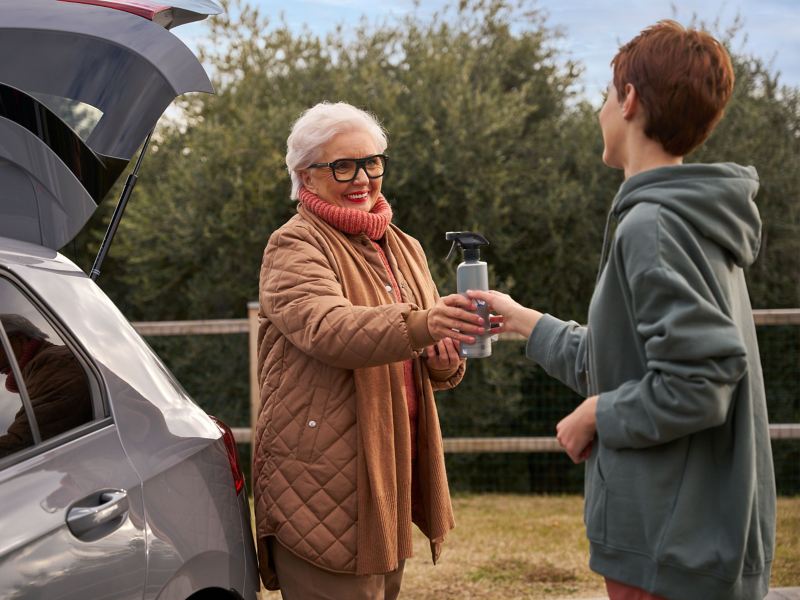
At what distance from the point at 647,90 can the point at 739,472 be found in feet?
2.59

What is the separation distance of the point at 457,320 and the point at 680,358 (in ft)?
2.75

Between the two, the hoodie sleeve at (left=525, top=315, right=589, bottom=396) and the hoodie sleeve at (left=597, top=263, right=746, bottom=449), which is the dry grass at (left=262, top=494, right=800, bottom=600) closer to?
the hoodie sleeve at (left=525, top=315, right=589, bottom=396)

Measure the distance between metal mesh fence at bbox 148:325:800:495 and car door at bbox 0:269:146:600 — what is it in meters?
7.02

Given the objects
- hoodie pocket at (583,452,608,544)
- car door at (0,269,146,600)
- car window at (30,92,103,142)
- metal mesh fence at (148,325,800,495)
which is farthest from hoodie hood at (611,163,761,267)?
metal mesh fence at (148,325,800,495)

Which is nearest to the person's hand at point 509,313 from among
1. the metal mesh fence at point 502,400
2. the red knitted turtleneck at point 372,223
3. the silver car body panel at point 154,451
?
the red knitted turtleneck at point 372,223

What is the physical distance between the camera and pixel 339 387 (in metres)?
2.96

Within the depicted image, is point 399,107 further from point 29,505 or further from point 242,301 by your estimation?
point 29,505


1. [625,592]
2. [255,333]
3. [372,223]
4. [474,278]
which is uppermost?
[372,223]

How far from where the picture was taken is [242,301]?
10.2 metres

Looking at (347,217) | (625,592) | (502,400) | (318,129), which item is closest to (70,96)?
(318,129)

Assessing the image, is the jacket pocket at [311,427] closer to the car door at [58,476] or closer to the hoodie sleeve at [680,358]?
the car door at [58,476]

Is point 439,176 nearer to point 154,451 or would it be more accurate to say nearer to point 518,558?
point 518,558

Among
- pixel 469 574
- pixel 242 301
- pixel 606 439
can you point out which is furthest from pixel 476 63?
pixel 606 439

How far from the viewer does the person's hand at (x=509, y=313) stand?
247cm
